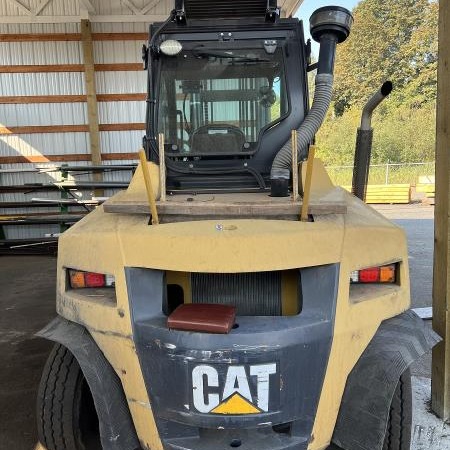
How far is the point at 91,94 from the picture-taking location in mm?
10617

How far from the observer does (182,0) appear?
10.7ft

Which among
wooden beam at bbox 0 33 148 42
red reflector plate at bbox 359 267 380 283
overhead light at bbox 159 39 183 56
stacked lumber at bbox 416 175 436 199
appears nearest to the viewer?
red reflector plate at bbox 359 267 380 283

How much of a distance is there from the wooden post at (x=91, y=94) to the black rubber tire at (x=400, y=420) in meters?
9.29

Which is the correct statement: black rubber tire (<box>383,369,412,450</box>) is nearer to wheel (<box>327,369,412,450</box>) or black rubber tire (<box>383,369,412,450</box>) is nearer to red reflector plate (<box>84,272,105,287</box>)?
wheel (<box>327,369,412,450</box>)

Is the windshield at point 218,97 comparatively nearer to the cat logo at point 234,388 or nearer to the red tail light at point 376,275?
the red tail light at point 376,275

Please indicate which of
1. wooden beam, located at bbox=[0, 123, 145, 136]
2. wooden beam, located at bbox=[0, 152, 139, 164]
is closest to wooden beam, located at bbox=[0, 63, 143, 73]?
wooden beam, located at bbox=[0, 123, 145, 136]

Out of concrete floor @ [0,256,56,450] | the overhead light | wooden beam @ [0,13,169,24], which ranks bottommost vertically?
concrete floor @ [0,256,56,450]

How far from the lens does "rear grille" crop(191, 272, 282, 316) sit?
7.71 ft

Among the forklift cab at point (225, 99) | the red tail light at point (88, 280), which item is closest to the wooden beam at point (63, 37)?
the forklift cab at point (225, 99)

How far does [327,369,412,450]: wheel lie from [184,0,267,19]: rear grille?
256 centimetres

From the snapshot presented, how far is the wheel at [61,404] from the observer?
2.44 m

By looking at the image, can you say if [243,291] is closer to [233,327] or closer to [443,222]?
[233,327]

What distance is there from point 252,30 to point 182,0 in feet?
1.76

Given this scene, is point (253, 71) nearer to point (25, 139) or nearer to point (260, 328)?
point (260, 328)
